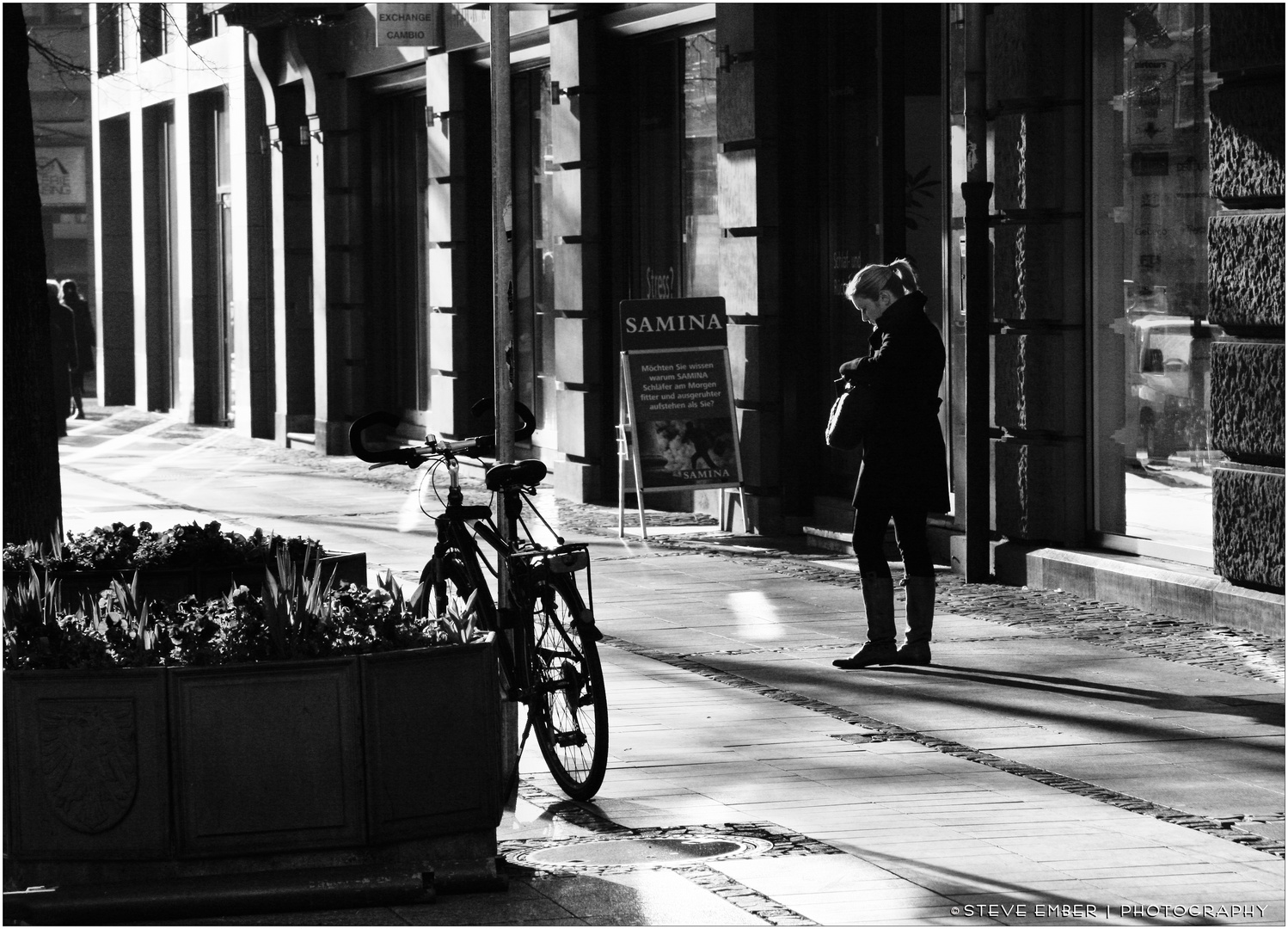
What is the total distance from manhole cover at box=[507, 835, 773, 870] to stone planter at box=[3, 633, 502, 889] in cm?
60

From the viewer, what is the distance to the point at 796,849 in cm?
583

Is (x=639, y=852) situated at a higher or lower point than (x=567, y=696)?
lower

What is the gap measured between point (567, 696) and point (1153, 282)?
5.56m

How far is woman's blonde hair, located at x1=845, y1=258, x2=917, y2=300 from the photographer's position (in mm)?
9109

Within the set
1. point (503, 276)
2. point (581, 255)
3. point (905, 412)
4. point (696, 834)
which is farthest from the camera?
point (581, 255)

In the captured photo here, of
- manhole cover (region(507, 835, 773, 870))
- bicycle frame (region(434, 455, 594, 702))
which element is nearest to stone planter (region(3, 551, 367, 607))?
bicycle frame (region(434, 455, 594, 702))

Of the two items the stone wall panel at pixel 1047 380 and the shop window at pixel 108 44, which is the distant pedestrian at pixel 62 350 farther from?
the stone wall panel at pixel 1047 380

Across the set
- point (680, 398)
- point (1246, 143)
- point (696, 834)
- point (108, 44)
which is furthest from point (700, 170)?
point (108, 44)

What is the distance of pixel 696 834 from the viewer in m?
6.07

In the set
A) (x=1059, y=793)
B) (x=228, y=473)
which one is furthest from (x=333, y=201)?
(x=1059, y=793)

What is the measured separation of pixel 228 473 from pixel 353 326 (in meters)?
2.89

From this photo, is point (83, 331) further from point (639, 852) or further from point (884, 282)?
point (639, 852)

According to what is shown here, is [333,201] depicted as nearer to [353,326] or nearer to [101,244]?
[353,326]

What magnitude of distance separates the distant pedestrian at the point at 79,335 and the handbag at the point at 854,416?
1926cm
